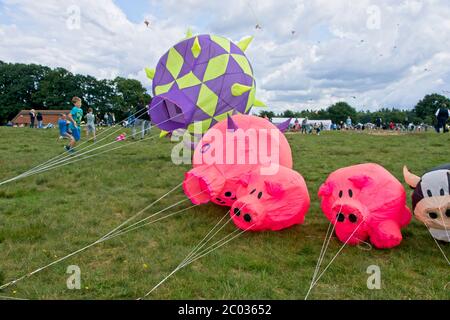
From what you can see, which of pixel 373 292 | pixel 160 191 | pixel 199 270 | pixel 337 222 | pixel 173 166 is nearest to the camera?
pixel 373 292

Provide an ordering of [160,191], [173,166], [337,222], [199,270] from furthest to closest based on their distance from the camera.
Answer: [173,166] < [160,191] < [337,222] < [199,270]

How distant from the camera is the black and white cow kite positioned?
4176 mm

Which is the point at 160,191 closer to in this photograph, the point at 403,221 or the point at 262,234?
the point at 262,234

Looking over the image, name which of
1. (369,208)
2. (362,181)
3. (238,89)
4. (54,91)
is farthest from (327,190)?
(54,91)

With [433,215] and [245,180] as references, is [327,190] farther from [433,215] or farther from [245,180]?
[433,215]

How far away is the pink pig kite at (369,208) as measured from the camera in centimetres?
437

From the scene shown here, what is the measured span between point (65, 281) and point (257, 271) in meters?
1.89

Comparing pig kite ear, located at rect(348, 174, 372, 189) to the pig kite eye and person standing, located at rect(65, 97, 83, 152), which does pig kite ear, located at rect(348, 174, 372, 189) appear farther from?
person standing, located at rect(65, 97, 83, 152)

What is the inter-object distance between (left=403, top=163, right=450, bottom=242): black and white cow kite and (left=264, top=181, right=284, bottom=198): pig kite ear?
1.55 metres

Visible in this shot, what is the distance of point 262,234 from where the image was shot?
4.92 m

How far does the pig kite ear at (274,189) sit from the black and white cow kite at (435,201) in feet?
5.08

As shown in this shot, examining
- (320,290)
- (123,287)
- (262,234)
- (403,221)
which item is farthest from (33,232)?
(403,221)

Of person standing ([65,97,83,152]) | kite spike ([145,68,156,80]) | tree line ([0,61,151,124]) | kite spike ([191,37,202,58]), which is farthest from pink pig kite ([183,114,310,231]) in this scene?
tree line ([0,61,151,124])

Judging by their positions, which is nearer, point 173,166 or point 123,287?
point 123,287
